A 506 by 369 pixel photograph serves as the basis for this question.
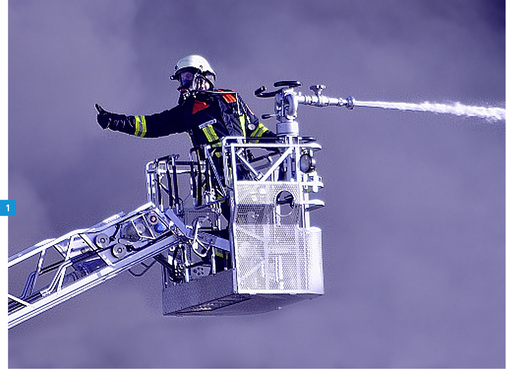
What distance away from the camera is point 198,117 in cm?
2434

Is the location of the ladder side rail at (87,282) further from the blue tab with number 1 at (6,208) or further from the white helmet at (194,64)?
the white helmet at (194,64)

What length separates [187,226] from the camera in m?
23.9

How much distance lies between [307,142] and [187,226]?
2.19m

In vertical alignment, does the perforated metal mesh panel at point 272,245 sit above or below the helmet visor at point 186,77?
below

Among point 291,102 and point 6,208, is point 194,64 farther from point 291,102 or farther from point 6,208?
point 6,208

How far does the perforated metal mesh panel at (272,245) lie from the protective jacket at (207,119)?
5.47 ft

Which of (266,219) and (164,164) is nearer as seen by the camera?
(266,219)

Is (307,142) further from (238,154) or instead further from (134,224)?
(134,224)

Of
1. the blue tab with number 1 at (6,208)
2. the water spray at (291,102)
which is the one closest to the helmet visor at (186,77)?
the water spray at (291,102)

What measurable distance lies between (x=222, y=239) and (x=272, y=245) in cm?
98

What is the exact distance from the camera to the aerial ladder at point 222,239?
22.4m

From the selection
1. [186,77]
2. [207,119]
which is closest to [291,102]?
[207,119]

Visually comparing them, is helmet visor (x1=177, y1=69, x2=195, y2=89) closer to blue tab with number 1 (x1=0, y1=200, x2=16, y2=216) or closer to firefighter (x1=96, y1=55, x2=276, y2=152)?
firefighter (x1=96, y1=55, x2=276, y2=152)

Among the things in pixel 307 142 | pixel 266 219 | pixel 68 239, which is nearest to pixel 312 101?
pixel 307 142
